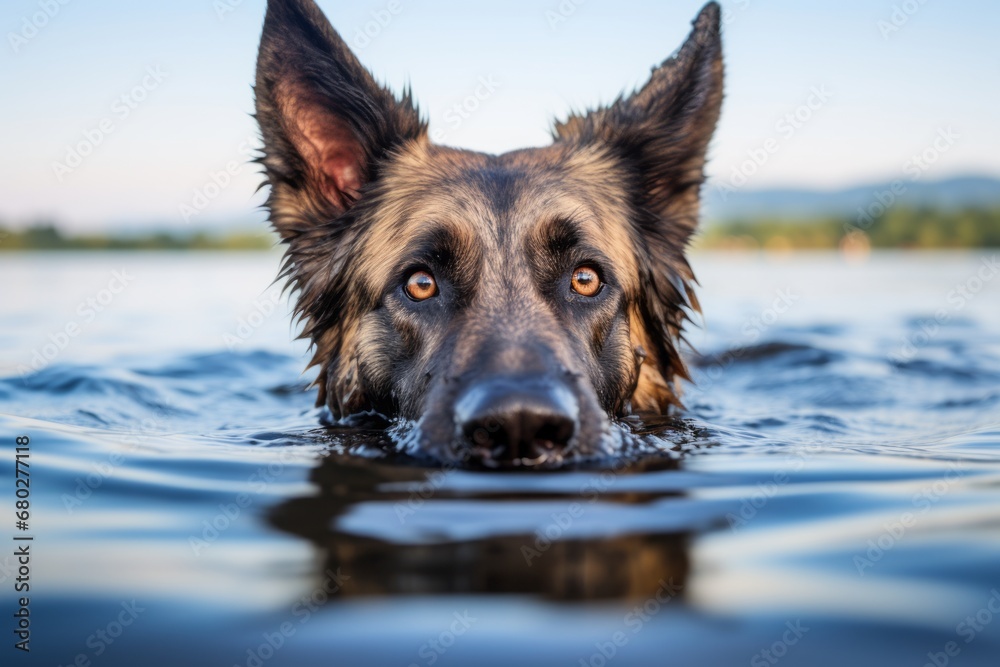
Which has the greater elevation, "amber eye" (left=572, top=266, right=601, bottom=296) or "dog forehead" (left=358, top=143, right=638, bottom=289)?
"dog forehead" (left=358, top=143, right=638, bottom=289)

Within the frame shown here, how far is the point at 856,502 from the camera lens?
11.7 ft

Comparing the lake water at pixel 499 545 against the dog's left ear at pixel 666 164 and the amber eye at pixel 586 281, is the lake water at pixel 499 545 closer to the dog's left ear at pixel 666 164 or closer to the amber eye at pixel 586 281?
the dog's left ear at pixel 666 164

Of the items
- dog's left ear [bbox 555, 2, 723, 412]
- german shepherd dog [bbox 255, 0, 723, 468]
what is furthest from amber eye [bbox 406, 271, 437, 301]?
dog's left ear [bbox 555, 2, 723, 412]

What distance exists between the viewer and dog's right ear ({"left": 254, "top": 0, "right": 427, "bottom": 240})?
5.43 m

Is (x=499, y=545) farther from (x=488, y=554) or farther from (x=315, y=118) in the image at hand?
(x=315, y=118)

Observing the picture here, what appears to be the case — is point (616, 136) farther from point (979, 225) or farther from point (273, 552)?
point (979, 225)

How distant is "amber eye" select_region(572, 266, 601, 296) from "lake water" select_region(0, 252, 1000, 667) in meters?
0.96

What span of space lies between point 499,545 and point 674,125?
4.04m

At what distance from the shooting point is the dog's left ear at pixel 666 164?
5934mm

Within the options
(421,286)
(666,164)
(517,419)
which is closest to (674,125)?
(666,164)

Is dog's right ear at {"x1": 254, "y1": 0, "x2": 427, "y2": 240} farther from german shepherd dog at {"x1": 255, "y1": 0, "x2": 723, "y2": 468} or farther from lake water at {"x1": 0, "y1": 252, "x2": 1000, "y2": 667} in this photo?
lake water at {"x1": 0, "y1": 252, "x2": 1000, "y2": 667}

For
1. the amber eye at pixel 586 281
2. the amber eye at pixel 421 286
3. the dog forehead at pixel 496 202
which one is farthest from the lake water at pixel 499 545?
the dog forehead at pixel 496 202

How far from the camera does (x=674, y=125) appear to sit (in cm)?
612

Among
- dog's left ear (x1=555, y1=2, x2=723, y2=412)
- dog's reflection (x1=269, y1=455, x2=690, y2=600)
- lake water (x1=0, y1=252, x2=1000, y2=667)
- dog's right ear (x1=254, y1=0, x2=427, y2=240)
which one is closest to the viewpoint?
lake water (x1=0, y1=252, x2=1000, y2=667)
